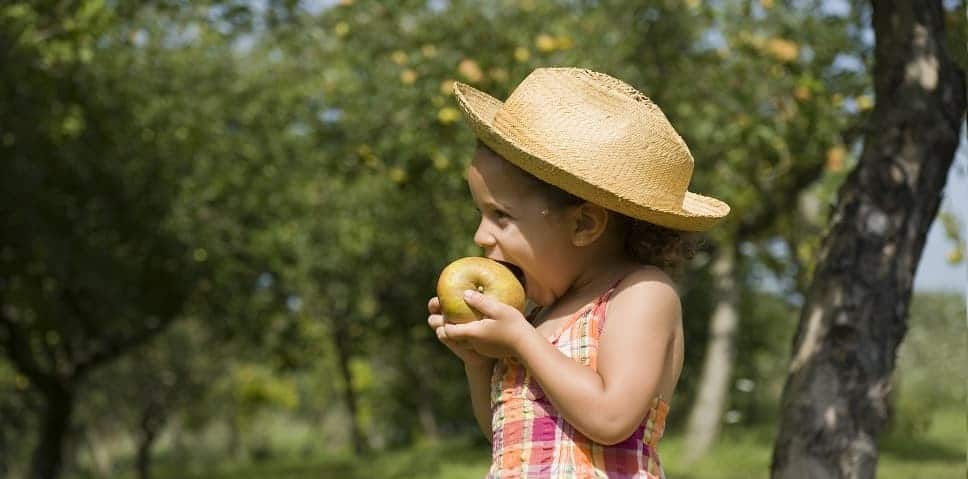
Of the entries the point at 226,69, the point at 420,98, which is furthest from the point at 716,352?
the point at 226,69

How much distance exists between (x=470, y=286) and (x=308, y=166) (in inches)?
560

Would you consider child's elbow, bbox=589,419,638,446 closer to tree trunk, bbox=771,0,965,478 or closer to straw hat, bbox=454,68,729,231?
straw hat, bbox=454,68,729,231

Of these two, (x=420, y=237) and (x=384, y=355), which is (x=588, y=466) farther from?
(x=384, y=355)

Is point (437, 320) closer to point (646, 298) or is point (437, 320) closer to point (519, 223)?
point (519, 223)

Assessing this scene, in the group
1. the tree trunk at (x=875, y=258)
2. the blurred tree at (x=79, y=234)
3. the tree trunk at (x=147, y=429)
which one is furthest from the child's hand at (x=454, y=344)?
the tree trunk at (x=147, y=429)

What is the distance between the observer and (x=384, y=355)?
27.6 meters

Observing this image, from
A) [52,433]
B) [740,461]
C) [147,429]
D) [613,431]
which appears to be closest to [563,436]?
[613,431]

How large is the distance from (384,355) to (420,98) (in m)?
20.4

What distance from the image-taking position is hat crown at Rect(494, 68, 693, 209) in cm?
230

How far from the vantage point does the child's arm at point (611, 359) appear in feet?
7.14

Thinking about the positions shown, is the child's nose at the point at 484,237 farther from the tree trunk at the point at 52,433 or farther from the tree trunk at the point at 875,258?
the tree trunk at the point at 52,433

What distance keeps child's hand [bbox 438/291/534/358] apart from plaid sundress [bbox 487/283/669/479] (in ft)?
0.38

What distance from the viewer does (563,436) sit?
2.29 m

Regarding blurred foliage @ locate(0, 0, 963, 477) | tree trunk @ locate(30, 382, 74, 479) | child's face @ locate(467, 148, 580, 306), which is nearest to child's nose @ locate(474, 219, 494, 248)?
child's face @ locate(467, 148, 580, 306)
